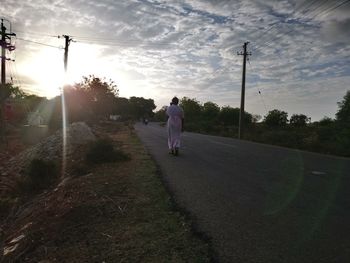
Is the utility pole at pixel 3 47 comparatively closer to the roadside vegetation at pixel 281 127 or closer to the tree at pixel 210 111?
the roadside vegetation at pixel 281 127

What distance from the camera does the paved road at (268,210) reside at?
382 cm

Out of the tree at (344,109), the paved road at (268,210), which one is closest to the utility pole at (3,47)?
the paved road at (268,210)

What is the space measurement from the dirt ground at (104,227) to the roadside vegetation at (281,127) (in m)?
14.4

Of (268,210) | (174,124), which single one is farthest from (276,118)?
(268,210)

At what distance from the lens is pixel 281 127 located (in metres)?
55.8

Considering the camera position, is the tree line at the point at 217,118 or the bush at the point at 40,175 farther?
the tree line at the point at 217,118

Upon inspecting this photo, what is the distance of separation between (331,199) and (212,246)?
3184 mm

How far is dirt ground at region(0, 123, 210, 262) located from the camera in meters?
3.95

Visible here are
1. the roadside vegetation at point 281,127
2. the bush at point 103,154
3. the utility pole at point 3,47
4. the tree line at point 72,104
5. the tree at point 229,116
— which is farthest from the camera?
the tree at point 229,116

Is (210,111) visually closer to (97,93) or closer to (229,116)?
(229,116)

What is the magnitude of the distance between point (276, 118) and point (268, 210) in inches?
2368

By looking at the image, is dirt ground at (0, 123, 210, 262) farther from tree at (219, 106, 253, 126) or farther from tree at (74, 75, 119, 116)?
tree at (219, 106, 253, 126)

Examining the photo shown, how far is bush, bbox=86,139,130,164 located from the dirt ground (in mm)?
2972

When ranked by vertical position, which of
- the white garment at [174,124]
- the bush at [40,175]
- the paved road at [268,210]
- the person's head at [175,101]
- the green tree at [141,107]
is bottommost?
the bush at [40,175]
